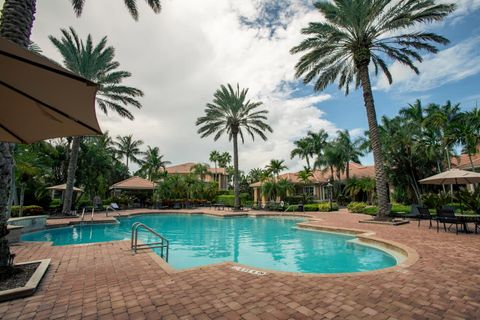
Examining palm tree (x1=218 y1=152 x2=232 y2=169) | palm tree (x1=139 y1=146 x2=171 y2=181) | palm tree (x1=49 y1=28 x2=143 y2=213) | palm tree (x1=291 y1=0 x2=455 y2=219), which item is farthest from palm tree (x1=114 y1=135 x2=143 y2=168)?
palm tree (x1=291 y1=0 x2=455 y2=219)

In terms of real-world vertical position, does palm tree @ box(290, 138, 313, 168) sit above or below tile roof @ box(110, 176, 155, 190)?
above

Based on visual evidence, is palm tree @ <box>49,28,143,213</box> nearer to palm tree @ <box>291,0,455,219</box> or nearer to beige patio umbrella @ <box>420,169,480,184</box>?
palm tree @ <box>291,0,455,219</box>

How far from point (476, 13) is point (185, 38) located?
1391 centimetres

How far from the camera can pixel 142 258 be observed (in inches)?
268

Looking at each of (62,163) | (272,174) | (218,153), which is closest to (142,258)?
(62,163)

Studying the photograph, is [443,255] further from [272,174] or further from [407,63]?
[272,174]

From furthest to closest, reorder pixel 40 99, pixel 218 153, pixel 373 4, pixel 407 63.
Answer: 1. pixel 218 153
2. pixel 407 63
3. pixel 373 4
4. pixel 40 99


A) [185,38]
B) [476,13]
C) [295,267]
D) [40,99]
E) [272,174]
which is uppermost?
[476,13]

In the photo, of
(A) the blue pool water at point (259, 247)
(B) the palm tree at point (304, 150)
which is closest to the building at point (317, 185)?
(B) the palm tree at point (304, 150)

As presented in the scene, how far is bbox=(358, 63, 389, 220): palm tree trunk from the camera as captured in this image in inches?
584

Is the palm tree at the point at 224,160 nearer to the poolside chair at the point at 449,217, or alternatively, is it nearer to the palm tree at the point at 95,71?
the palm tree at the point at 95,71

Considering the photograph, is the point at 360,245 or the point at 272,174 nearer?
the point at 360,245

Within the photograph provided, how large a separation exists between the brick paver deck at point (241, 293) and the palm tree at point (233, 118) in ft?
71.2

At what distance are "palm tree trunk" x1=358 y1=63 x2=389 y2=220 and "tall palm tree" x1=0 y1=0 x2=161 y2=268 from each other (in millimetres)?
16429
